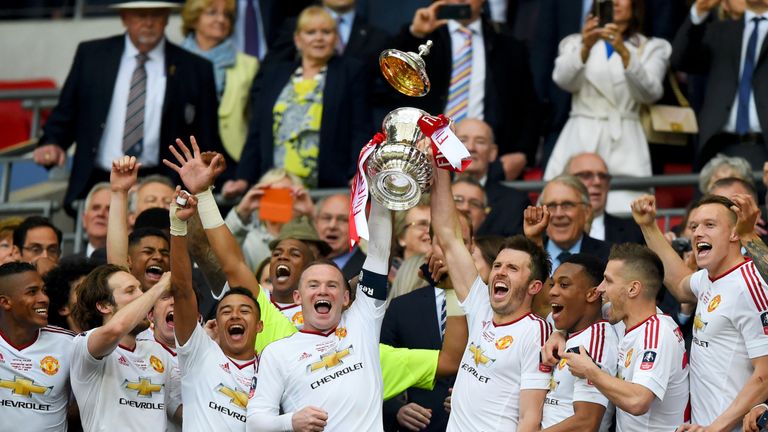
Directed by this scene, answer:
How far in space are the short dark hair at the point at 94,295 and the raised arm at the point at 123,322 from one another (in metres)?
0.39

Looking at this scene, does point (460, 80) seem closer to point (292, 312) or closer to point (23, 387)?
point (292, 312)

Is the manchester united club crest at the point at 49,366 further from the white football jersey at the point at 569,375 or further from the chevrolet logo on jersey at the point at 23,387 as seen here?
the white football jersey at the point at 569,375

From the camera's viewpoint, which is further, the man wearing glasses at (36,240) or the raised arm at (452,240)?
the man wearing glasses at (36,240)

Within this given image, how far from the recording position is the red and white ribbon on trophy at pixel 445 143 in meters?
9.76

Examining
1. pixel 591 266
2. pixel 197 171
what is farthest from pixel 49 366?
pixel 591 266

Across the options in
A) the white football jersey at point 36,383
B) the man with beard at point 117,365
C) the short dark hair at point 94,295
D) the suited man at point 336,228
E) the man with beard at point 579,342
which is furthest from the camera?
the suited man at point 336,228

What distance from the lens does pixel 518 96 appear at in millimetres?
14734

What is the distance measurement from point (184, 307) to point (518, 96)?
5.10 meters

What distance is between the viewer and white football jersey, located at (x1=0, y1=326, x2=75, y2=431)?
10.8m

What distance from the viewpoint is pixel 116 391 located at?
35.1 feet

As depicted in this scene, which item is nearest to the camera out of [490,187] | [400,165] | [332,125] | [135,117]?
[400,165]

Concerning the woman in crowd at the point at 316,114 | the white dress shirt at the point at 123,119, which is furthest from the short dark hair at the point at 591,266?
the white dress shirt at the point at 123,119

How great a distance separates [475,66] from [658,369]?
5169 millimetres

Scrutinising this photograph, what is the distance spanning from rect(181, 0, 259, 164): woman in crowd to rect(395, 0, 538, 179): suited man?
1691 millimetres
